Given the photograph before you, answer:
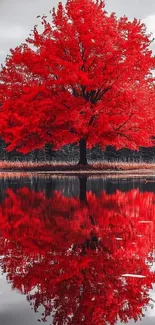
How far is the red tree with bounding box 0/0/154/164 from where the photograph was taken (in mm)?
31062

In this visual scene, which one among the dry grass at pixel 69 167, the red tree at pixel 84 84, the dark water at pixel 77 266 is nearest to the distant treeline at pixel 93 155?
the dry grass at pixel 69 167

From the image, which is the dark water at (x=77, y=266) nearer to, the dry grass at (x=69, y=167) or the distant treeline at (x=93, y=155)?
the dry grass at (x=69, y=167)

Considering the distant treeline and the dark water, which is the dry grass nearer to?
the dark water

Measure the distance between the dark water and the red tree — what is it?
67.4 feet

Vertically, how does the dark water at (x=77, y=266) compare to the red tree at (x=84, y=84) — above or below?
below

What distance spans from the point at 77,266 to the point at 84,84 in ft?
84.3

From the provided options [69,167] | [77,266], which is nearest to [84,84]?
[69,167]

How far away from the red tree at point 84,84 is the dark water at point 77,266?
20543 millimetres

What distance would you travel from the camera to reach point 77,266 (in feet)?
18.7

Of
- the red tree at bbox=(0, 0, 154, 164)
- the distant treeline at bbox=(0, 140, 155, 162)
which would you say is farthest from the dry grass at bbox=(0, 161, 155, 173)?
the distant treeline at bbox=(0, 140, 155, 162)

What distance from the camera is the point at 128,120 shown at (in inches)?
1266

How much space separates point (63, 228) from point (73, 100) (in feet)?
75.9

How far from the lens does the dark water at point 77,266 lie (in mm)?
4188

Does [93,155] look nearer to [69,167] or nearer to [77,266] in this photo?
[69,167]
